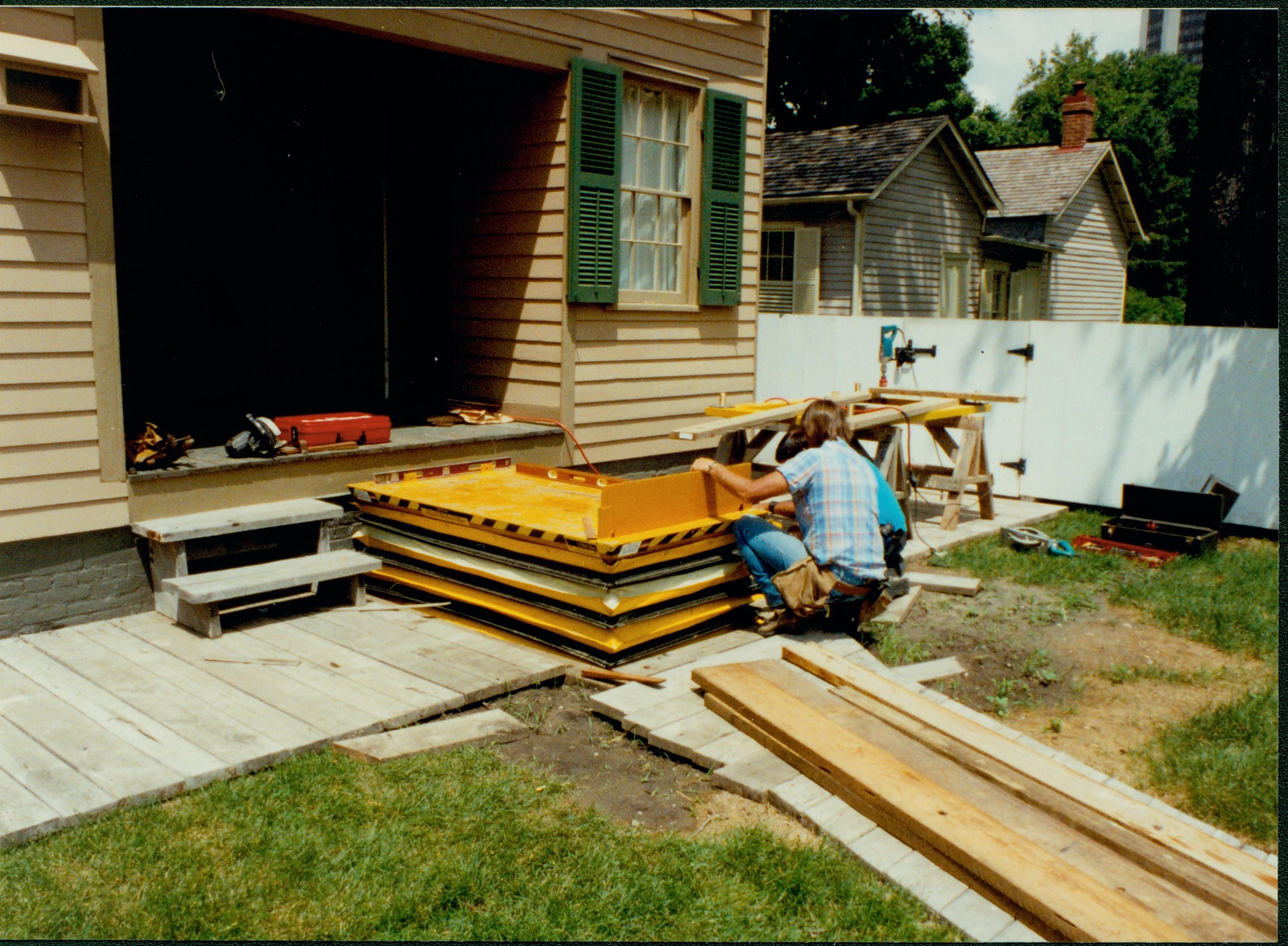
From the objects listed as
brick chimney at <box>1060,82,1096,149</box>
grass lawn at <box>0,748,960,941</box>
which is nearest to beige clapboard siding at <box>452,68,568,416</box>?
grass lawn at <box>0,748,960,941</box>

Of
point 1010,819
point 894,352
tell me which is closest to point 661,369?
point 894,352

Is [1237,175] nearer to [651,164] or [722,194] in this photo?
[722,194]

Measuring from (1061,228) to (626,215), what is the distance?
69.8 feet

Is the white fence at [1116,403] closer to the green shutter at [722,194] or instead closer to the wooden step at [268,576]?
the green shutter at [722,194]

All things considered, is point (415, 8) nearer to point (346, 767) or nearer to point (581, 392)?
point (581, 392)

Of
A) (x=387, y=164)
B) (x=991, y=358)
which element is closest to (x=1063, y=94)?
(x=991, y=358)

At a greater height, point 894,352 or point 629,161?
point 629,161

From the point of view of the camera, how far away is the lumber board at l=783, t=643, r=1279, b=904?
11.7ft

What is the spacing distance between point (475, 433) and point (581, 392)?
95 cm

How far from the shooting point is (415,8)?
7008 millimetres

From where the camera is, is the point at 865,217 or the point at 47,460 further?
the point at 865,217

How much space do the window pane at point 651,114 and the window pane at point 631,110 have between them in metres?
0.05

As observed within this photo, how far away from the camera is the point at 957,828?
12.0ft

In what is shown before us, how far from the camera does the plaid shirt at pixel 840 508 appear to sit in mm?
5961
